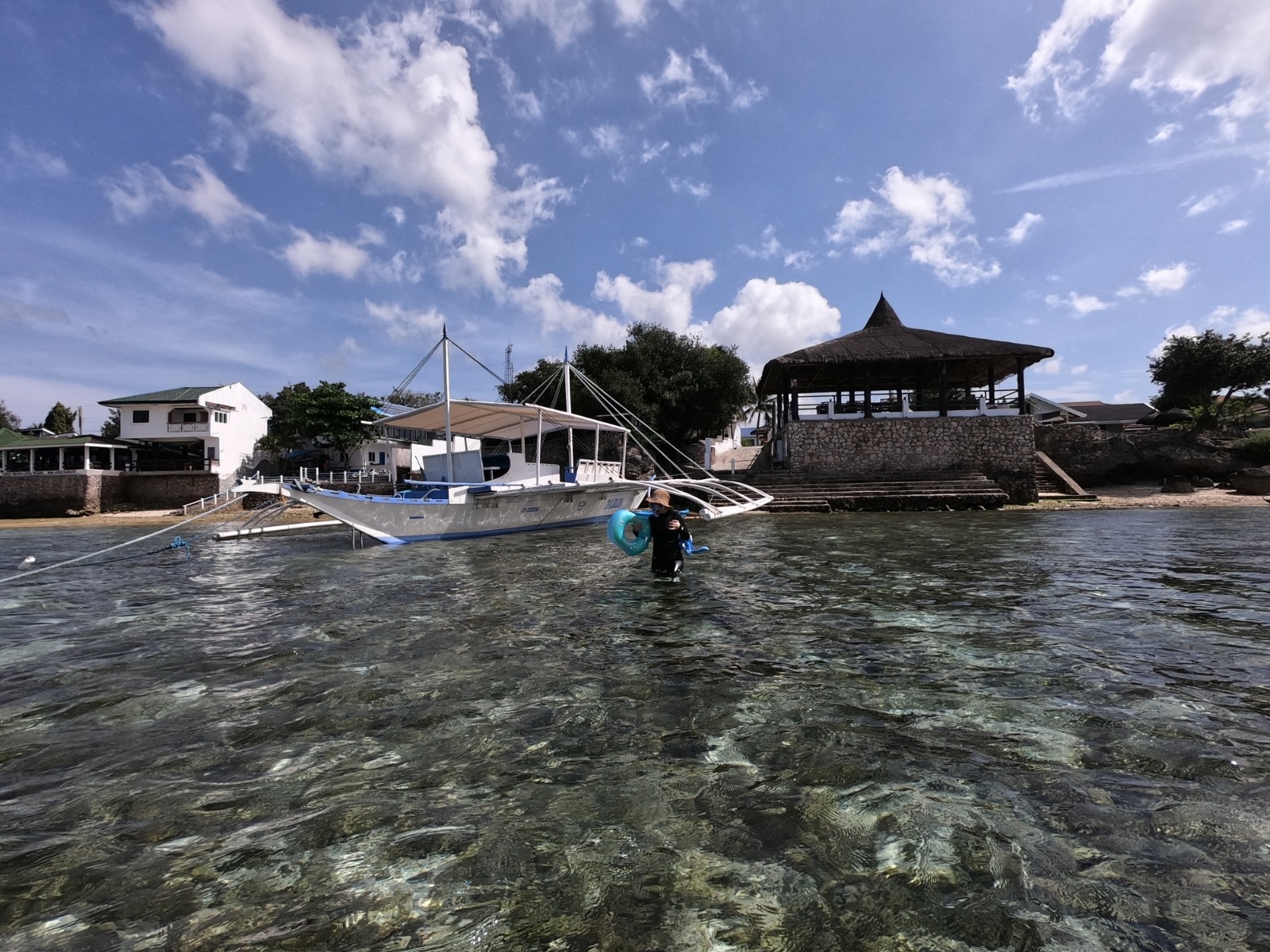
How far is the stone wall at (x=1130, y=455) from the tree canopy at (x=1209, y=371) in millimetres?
10461

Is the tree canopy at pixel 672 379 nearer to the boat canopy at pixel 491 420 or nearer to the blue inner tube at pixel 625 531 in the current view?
the boat canopy at pixel 491 420

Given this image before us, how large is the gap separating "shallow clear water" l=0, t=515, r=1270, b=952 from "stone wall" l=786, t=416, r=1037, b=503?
66.1 feet

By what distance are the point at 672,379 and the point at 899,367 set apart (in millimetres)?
13599

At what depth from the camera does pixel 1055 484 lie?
2656 cm

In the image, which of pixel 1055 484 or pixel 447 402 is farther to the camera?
pixel 1055 484

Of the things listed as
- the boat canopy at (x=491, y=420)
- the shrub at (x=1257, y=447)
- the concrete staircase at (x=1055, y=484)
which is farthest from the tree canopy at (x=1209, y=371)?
the boat canopy at (x=491, y=420)

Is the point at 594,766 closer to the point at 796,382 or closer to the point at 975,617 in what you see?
the point at 975,617

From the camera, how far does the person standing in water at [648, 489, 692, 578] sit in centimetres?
900

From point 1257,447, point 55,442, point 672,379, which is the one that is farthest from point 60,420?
point 1257,447

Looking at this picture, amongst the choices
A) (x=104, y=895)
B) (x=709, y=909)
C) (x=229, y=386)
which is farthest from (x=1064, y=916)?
(x=229, y=386)

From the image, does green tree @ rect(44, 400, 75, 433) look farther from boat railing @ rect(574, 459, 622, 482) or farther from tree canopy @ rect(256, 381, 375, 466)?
boat railing @ rect(574, 459, 622, 482)

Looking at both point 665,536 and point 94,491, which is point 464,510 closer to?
point 665,536

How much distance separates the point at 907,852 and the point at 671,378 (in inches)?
1400

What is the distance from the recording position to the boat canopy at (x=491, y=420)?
53.8 ft
